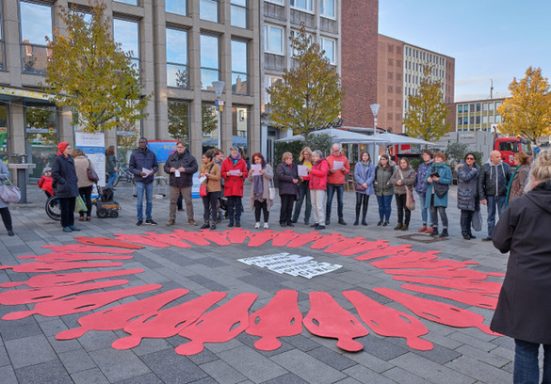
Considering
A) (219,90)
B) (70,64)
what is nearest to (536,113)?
(219,90)

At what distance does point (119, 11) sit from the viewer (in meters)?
21.3

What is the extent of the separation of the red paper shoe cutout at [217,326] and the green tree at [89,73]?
11.5 metres

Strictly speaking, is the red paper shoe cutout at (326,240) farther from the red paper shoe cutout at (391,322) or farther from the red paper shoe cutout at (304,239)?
the red paper shoe cutout at (391,322)

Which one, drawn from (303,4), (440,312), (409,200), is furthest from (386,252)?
(303,4)

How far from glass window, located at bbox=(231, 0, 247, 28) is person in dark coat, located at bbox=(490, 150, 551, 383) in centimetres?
2486

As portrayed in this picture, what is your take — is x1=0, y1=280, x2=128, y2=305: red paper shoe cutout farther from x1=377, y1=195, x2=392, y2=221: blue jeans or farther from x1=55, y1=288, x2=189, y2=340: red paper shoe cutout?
x1=377, y1=195, x2=392, y2=221: blue jeans

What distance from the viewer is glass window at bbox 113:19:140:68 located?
21.8m

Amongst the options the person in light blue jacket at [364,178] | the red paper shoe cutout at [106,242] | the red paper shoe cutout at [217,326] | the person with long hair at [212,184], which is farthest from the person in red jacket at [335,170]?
the red paper shoe cutout at [217,326]

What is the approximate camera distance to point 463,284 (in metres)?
5.95

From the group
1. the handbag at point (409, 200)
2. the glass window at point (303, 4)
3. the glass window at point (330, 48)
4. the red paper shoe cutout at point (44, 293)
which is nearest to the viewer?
the red paper shoe cutout at point (44, 293)

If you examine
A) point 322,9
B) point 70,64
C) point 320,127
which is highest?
point 322,9

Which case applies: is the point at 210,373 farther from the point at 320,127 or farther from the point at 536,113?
the point at 536,113

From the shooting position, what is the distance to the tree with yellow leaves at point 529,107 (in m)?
33.5

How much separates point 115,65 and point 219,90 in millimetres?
3699
